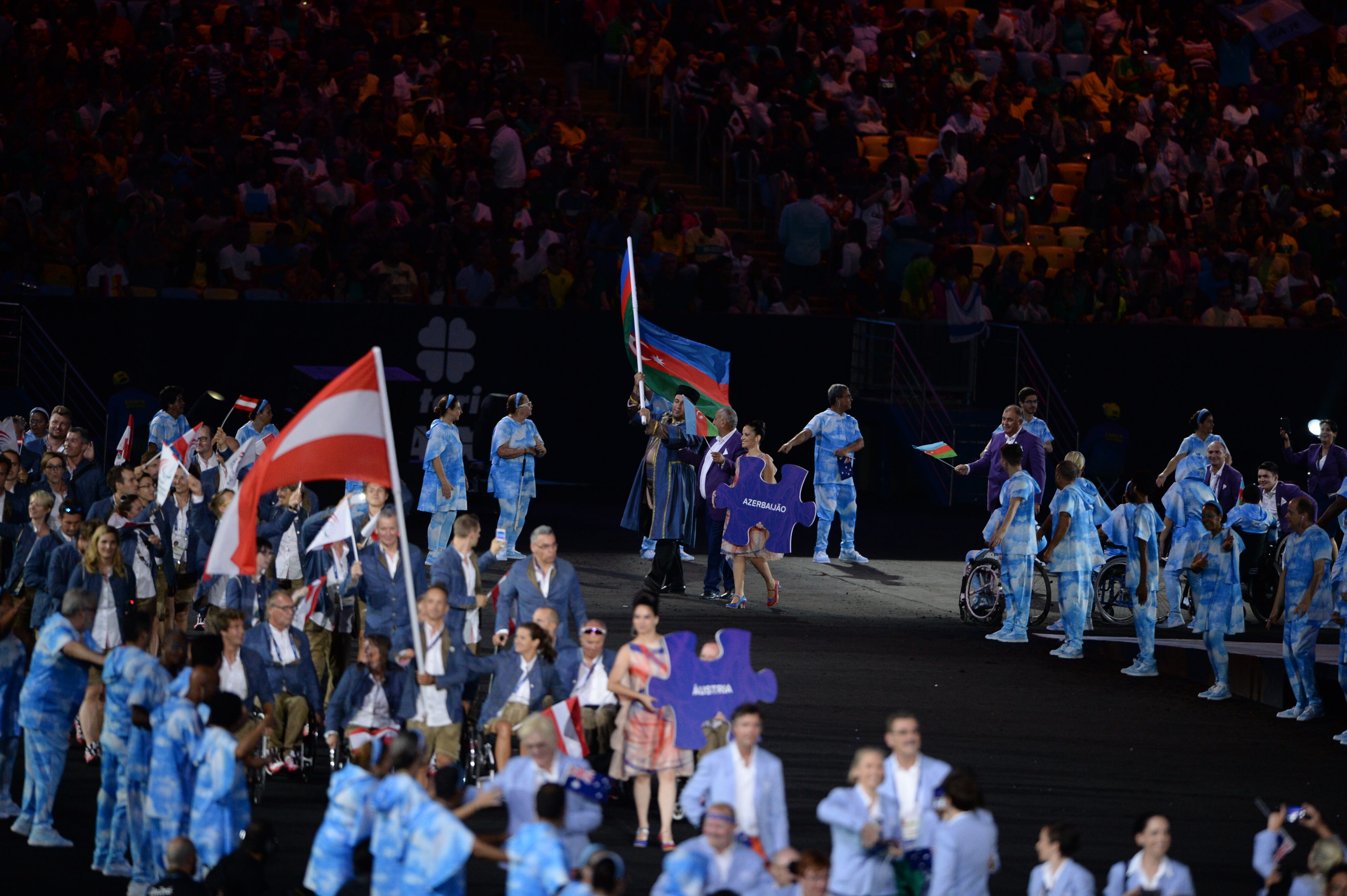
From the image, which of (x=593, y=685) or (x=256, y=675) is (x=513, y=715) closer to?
(x=593, y=685)

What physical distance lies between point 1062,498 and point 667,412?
4903mm

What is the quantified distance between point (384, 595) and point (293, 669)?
0.98 meters

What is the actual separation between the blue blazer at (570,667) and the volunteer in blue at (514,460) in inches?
341

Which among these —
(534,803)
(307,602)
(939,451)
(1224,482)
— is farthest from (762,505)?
(534,803)

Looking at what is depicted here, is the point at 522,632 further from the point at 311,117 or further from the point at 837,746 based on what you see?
the point at 311,117

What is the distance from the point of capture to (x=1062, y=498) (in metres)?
17.4

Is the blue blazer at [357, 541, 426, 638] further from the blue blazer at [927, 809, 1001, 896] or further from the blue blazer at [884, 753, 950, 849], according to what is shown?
the blue blazer at [927, 809, 1001, 896]

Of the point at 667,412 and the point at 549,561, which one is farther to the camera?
the point at 667,412

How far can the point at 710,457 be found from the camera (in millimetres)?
19328

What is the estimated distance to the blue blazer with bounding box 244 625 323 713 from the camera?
11.9 metres

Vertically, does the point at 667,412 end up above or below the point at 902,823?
above

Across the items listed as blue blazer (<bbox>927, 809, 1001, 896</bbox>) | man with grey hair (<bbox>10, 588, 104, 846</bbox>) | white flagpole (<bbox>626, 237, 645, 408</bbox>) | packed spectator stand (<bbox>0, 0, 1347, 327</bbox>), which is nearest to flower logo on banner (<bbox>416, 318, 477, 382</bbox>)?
packed spectator stand (<bbox>0, 0, 1347, 327</bbox>)

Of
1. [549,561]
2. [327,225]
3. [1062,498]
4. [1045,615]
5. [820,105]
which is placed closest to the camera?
[549,561]

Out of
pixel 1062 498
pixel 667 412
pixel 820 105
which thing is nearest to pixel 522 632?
pixel 1062 498
